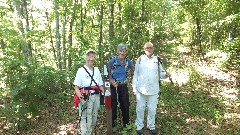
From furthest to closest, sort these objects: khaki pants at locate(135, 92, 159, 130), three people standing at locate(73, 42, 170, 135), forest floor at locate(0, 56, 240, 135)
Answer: forest floor at locate(0, 56, 240, 135) → khaki pants at locate(135, 92, 159, 130) → three people standing at locate(73, 42, 170, 135)

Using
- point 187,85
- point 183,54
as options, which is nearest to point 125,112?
point 187,85

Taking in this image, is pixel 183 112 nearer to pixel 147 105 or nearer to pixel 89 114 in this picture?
pixel 147 105

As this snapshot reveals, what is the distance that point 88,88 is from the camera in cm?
568

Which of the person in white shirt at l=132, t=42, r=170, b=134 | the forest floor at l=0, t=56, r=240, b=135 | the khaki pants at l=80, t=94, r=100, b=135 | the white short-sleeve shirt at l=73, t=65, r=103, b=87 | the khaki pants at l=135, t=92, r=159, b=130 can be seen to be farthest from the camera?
the forest floor at l=0, t=56, r=240, b=135

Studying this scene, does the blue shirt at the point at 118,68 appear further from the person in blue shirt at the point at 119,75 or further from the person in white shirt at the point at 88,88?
the person in white shirt at the point at 88,88

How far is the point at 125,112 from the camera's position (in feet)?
22.7

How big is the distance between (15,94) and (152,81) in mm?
4344

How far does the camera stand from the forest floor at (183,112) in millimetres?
7410

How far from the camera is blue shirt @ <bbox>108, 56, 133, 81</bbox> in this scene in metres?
6.48

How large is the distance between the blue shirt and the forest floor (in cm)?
126

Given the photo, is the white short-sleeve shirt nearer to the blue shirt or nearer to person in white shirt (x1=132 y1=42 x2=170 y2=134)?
the blue shirt

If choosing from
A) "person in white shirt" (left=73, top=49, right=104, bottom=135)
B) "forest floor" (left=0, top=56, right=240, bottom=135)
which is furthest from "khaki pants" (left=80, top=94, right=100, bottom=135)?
"forest floor" (left=0, top=56, right=240, bottom=135)

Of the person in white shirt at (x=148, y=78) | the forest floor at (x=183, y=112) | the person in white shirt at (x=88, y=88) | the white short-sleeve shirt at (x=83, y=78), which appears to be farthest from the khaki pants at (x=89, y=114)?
the person in white shirt at (x=148, y=78)

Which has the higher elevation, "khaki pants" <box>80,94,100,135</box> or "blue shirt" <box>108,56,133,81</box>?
"blue shirt" <box>108,56,133,81</box>
